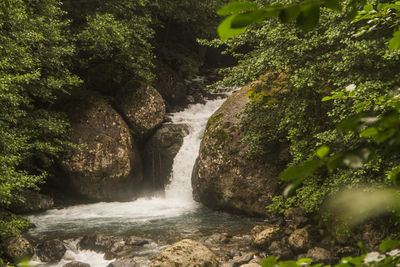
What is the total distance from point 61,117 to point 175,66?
934 cm

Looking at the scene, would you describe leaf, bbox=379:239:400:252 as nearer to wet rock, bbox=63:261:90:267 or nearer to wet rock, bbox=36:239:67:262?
wet rock, bbox=63:261:90:267

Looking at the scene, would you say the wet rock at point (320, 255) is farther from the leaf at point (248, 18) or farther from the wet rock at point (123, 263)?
the leaf at point (248, 18)

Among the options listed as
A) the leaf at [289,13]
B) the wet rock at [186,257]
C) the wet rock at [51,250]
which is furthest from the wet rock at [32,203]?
the leaf at [289,13]

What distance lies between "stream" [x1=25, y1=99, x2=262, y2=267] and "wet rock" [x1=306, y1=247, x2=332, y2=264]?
8.07 ft

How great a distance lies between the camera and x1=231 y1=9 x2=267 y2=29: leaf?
688 millimetres

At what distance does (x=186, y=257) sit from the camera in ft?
20.6

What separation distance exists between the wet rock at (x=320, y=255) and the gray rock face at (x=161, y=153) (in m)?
8.13

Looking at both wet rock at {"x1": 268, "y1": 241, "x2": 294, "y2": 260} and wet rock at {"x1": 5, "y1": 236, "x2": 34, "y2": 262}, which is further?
wet rock at {"x1": 5, "y1": 236, "x2": 34, "y2": 262}

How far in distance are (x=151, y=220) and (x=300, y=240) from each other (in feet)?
17.1

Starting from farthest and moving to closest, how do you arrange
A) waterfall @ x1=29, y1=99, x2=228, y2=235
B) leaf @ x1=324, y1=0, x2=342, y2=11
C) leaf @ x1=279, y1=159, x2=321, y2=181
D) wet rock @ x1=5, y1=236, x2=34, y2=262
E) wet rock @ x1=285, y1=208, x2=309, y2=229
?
waterfall @ x1=29, y1=99, x2=228, y2=235, wet rock @ x1=285, y1=208, x2=309, y2=229, wet rock @ x1=5, y1=236, x2=34, y2=262, leaf @ x1=324, y1=0, x2=342, y2=11, leaf @ x1=279, y1=159, x2=321, y2=181

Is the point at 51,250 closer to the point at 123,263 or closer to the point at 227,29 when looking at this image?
the point at 123,263

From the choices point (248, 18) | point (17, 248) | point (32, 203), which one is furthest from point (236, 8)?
point (32, 203)

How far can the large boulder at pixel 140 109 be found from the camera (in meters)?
14.1

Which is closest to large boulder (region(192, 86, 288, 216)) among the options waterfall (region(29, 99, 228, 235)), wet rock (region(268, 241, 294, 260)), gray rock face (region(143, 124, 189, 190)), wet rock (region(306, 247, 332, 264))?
waterfall (region(29, 99, 228, 235))
